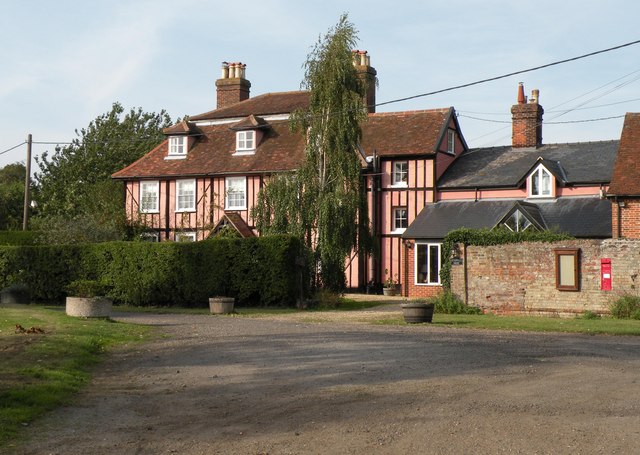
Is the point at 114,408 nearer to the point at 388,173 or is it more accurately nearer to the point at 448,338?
the point at 448,338

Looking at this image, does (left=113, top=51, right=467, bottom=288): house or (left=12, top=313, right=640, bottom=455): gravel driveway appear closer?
(left=12, top=313, right=640, bottom=455): gravel driveway

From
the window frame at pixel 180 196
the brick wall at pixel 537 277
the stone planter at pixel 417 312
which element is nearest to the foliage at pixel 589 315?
the brick wall at pixel 537 277

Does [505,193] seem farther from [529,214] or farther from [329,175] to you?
[329,175]

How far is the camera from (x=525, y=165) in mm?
41656

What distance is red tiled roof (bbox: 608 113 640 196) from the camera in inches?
1257

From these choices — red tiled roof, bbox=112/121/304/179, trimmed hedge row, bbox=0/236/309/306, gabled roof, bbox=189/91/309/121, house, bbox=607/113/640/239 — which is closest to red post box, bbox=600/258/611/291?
house, bbox=607/113/640/239

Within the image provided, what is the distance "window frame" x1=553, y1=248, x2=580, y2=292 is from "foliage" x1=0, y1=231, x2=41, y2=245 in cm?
2768

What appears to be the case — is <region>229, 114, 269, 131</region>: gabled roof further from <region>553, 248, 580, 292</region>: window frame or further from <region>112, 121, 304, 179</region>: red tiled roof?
<region>553, 248, 580, 292</region>: window frame

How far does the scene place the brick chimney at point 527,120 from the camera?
43.8m

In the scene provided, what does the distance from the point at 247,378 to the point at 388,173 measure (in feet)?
96.0

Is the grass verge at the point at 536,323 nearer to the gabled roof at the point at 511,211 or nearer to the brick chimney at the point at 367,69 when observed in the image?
the gabled roof at the point at 511,211

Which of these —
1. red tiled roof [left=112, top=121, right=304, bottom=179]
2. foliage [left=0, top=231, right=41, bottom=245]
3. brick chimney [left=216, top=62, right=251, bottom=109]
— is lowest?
foliage [left=0, top=231, right=41, bottom=245]

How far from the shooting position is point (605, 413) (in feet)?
33.3

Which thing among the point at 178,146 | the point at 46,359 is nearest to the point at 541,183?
the point at 178,146
